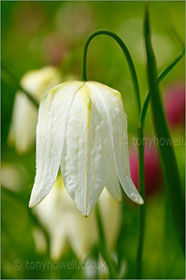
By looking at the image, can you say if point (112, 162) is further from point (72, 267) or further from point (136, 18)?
point (136, 18)

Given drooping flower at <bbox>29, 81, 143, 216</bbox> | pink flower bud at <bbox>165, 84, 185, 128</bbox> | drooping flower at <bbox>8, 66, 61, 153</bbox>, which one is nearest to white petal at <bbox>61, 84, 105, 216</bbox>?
Result: drooping flower at <bbox>29, 81, 143, 216</bbox>

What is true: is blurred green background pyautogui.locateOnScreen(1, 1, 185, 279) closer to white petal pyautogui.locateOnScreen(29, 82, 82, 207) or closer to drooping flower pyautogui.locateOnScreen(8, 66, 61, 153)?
drooping flower pyautogui.locateOnScreen(8, 66, 61, 153)

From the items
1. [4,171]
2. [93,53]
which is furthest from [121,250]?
[93,53]

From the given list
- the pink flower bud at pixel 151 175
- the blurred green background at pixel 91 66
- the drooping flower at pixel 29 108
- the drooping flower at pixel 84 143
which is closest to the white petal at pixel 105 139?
the drooping flower at pixel 84 143

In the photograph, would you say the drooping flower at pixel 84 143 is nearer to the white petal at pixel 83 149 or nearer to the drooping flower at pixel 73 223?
the white petal at pixel 83 149

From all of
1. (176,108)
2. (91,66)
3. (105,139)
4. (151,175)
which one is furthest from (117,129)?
(91,66)
